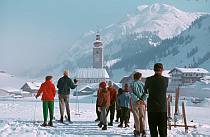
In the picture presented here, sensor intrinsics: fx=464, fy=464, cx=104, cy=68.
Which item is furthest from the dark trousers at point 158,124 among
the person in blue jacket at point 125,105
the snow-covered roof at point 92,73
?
the snow-covered roof at point 92,73

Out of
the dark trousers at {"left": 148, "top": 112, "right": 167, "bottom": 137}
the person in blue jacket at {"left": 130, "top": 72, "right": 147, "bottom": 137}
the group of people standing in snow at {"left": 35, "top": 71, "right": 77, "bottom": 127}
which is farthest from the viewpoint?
the group of people standing in snow at {"left": 35, "top": 71, "right": 77, "bottom": 127}

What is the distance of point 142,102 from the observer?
13.9 metres

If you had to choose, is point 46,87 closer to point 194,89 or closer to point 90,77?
point 194,89

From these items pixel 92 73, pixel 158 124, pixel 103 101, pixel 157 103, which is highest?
pixel 92 73

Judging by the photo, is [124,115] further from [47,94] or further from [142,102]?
[142,102]

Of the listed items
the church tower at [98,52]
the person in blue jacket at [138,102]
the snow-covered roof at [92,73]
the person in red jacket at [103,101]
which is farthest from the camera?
the church tower at [98,52]

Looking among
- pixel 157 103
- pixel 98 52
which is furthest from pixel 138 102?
pixel 98 52

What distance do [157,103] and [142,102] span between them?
2.75 meters

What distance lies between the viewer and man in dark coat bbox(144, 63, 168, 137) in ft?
36.1

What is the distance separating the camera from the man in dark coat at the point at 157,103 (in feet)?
36.1

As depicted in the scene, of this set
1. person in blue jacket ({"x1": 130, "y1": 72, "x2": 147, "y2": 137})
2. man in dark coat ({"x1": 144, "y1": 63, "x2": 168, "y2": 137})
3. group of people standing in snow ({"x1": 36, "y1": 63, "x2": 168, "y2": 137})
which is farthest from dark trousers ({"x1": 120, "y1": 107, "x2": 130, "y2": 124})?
man in dark coat ({"x1": 144, "y1": 63, "x2": 168, "y2": 137})

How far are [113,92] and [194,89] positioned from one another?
85.6 m

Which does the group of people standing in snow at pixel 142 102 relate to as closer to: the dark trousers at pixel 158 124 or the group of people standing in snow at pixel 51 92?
the dark trousers at pixel 158 124

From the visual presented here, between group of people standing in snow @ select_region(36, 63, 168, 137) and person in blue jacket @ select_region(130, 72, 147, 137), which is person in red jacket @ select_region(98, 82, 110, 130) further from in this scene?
person in blue jacket @ select_region(130, 72, 147, 137)
